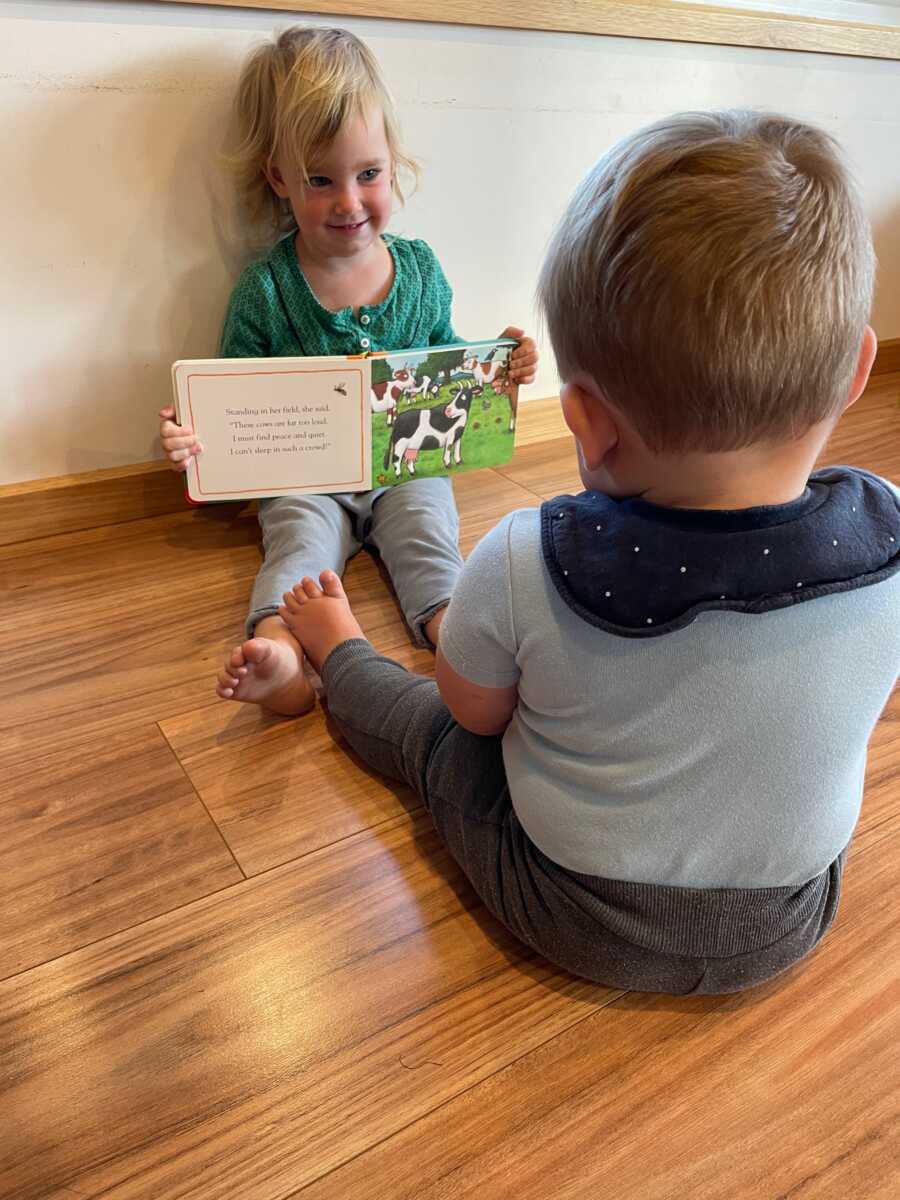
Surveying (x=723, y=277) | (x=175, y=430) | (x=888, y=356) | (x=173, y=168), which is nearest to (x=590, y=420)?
(x=723, y=277)

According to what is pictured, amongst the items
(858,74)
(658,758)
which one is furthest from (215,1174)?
(858,74)

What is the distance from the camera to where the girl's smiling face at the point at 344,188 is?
3.23 feet

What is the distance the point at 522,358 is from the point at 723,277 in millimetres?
725

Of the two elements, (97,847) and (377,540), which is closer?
(97,847)

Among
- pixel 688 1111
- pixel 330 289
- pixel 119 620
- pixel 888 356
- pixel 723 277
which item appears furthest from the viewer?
pixel 888 356

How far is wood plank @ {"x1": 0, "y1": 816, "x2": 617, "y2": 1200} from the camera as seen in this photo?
55cm

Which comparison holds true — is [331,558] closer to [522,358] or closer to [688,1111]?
[522,358]

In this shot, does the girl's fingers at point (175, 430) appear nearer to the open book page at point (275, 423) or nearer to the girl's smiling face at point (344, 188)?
the open book page at point (275, 423)

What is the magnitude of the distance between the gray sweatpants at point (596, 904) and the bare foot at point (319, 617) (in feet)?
0.47

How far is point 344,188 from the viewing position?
1.01 meters

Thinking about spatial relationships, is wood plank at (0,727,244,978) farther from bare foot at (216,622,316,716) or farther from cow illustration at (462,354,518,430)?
cow illustration at (462,354,518,430)

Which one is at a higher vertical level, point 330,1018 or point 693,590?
point 693,590

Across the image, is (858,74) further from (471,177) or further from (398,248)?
(398,248)

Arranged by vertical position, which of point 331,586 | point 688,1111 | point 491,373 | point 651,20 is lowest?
point 688,1111
